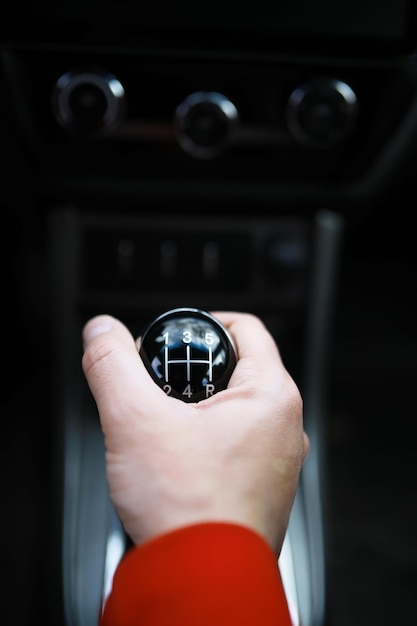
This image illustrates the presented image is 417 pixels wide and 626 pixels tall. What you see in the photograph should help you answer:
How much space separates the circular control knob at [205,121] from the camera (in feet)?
3.03

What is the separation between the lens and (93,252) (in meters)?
1.08

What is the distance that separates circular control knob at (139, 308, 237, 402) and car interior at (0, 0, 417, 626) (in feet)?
1.54

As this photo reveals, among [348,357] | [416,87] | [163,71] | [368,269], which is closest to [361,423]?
[348,357]

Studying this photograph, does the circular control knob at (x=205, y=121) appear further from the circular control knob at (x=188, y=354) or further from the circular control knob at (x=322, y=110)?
the circular control knob at (x=188, y=354)

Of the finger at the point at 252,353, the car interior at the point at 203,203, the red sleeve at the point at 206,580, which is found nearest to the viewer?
the red sleeve at the point at 206,580

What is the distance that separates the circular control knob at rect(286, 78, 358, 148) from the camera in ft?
3.01

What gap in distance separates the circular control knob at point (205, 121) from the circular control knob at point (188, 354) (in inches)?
19.0

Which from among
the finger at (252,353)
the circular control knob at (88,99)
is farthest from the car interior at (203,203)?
the finger at (252,353)

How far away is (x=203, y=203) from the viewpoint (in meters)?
1.07

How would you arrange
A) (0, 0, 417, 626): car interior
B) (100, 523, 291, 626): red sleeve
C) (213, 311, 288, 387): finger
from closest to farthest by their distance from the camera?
(100, 523, 291, 626): red sleeve, (213, 311, 288, 387): finger, (0, 0, 417, 626): car interior

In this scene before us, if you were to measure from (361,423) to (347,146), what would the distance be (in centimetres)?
71

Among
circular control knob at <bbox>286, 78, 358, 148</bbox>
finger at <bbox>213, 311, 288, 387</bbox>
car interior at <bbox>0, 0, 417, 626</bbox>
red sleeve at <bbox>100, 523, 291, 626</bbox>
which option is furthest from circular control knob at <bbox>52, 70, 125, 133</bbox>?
red sleeve at <bbox>100, 523, 291, 626</bbox>

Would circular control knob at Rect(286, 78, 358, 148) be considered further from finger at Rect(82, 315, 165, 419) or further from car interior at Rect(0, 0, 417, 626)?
finger at Rect(82, 315, 165, 419)

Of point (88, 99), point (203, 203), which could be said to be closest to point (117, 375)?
point (88, 99)
